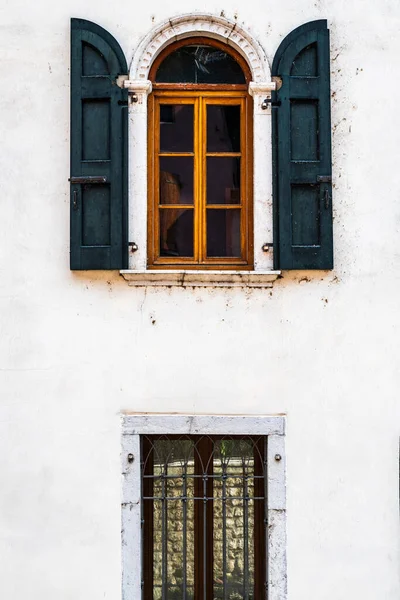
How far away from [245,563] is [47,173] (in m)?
3.09

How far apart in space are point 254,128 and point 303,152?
385 millimetres

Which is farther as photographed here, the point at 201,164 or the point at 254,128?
the point at 201,164

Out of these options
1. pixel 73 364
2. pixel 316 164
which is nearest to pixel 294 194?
pixel 316 164

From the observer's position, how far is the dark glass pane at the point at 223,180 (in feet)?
17.2

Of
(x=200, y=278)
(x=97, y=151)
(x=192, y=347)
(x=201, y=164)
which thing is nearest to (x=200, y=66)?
(x=201, y=164)

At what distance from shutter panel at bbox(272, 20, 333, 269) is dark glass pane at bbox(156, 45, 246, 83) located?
1.21 ft

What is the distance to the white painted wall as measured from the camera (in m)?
4.96

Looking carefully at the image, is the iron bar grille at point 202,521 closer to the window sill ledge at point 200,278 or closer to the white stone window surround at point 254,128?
the window sill ledge at point 200,278

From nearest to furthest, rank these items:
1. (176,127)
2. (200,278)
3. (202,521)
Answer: (200,278) → (202,521) → (176,127)

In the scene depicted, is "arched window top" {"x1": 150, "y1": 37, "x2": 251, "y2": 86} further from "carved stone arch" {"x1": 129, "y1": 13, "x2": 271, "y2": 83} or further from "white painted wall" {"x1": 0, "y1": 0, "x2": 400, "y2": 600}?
"white painted wall" {"x1": 0, "y1": 0, "x2": 400, "y2": 600}

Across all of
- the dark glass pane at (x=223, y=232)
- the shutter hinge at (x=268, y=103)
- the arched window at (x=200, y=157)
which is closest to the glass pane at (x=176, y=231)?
the arched window at (x=200, y=157)

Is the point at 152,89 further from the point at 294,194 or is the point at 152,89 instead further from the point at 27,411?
the point at 27,411

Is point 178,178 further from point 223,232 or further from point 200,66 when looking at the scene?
point 200,66

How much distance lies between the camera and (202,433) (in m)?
4.97
